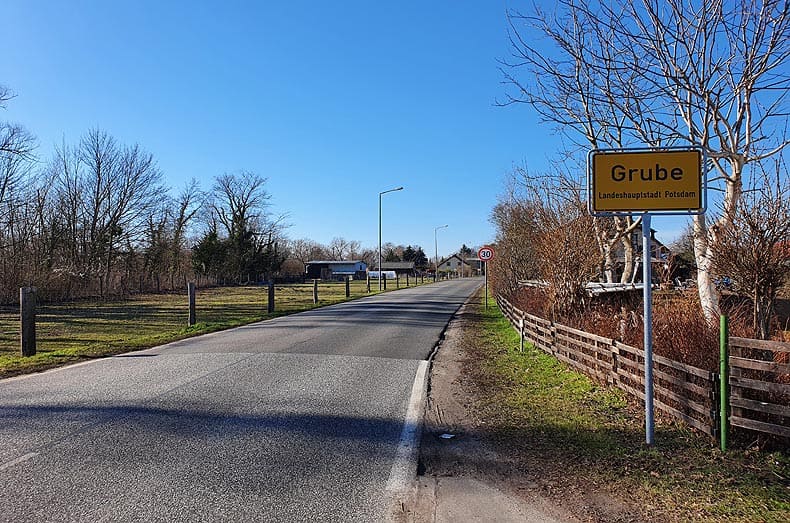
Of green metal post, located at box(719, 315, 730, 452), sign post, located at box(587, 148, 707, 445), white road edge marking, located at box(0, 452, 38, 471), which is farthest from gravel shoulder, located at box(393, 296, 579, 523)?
white road edge marking, located at box(0, 452, 38, 471)

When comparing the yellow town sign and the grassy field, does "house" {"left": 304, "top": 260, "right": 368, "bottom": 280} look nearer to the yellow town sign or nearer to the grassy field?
the grassy field

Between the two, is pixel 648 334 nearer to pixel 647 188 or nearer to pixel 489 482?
pixel 647 188

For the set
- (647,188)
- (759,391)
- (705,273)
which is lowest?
(759,391)

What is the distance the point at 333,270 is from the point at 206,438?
106183 mm

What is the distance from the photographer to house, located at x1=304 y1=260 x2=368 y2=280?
106188 millimetres

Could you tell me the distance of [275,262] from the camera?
243ft

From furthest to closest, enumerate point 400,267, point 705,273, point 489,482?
point 400,267, point 705,273, point 489,482

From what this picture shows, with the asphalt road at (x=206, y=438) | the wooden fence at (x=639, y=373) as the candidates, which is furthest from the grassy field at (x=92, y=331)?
the wooden fence at (x=639, y=373)

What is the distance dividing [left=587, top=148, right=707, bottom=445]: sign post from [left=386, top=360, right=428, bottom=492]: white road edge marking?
2.27m

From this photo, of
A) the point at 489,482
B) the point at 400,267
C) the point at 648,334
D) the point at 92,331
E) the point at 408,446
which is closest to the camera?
the point at 489,482

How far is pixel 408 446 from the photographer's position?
5703 millimetres

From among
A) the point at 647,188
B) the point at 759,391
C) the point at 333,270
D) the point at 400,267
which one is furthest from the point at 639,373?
the point at 400,267

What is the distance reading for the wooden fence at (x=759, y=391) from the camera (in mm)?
4762

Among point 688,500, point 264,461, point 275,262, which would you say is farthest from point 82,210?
point 688,500
